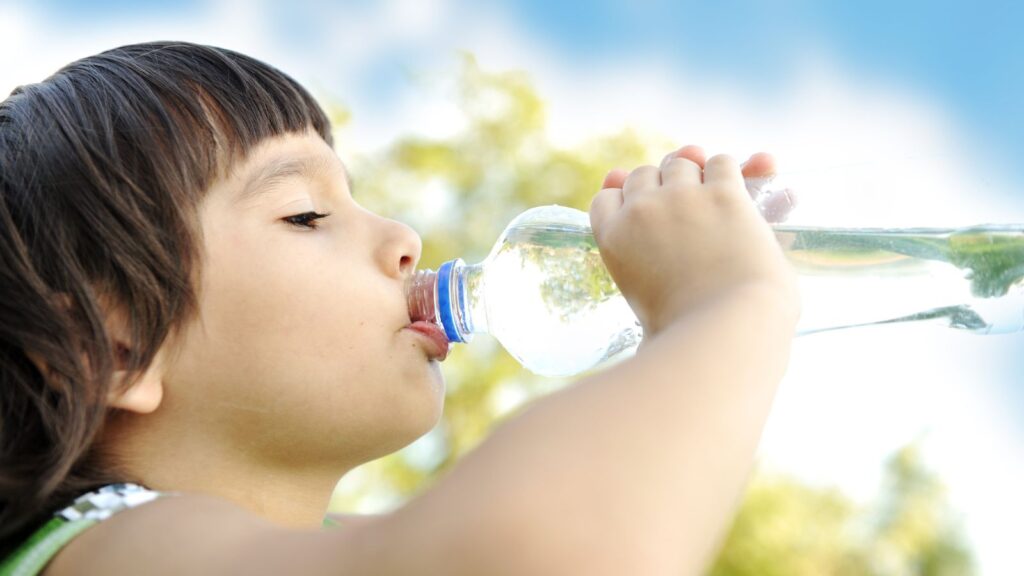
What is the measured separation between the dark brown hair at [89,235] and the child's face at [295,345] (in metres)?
0.04

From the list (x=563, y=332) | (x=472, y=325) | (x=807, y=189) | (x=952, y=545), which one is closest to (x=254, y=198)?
(x=472, y=325)

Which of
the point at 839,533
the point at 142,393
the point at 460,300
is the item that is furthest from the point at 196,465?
the point at 839,533

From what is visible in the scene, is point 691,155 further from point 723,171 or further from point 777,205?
point 777,205

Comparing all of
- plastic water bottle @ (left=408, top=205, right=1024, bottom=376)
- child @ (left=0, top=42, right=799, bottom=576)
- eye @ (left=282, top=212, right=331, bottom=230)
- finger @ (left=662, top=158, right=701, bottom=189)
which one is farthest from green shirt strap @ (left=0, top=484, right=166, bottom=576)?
finger @ (left=662, top=158, right=701, bottom=189)

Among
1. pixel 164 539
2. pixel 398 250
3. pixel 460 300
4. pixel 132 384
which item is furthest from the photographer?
pixel 460 300

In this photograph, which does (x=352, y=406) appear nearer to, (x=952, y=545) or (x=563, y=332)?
(x=563, y=332)

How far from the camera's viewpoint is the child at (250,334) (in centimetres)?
85

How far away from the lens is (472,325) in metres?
1.57

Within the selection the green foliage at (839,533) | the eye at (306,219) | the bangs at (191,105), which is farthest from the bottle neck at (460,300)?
the green foliage at (839,533)

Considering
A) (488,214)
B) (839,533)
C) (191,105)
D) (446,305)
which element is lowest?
(839,533)

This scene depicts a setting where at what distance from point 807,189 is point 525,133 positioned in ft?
31.5

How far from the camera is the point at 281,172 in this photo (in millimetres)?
1393

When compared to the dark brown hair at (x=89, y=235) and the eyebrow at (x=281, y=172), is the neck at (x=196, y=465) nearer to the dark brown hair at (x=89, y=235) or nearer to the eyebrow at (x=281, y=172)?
the dark brown hair at (x=89, y=235)

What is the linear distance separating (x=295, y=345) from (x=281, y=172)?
0.25 metres
